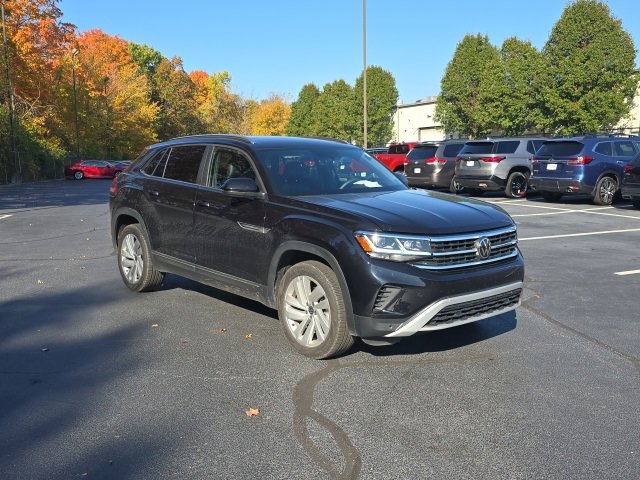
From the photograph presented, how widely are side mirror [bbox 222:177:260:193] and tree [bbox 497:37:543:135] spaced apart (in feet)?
117

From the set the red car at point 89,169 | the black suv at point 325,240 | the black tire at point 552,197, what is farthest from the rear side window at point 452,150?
the red car at point 89,169

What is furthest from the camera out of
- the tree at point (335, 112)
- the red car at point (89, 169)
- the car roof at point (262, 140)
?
the tree at point (335, 112)

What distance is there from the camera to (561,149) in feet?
55.5

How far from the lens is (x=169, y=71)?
259 ft

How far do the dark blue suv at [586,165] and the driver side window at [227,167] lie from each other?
12.9 m

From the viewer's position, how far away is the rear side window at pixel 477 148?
19.7m

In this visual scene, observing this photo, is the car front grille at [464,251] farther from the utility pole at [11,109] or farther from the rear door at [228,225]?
the utility pole at [11,109]

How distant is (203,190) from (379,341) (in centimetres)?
244

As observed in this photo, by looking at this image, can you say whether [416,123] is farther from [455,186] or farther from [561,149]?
[561,149]

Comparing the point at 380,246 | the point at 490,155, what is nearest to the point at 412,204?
the point at 380,246

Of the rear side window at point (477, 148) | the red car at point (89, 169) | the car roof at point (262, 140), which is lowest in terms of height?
the red car at point (89, 169)

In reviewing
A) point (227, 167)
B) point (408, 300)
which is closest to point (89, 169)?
point (227, 167)

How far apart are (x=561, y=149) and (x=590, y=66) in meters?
20.5

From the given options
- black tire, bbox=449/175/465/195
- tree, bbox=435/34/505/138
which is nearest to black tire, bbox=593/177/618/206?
black tire, bbox=449/175/465/195
